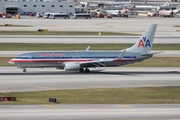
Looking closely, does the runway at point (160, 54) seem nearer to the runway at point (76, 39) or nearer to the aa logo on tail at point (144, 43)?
the runway at point (76, 39)

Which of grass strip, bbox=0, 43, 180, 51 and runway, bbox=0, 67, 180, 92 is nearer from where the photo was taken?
runway, bbox=0, 67, 180, 92

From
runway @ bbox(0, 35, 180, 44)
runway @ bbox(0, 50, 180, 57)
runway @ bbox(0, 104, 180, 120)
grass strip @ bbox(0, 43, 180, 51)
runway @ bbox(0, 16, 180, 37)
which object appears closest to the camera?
runway @ bbox(0, 104, 180, 120)

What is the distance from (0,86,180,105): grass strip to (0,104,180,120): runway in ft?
8.59

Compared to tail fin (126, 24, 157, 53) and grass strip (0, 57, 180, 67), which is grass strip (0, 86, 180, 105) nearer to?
tail fin (126, 24, 157, 53)

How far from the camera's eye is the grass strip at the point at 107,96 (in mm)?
45438

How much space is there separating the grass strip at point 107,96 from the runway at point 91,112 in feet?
8.59

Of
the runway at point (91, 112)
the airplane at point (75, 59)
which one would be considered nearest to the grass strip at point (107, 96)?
the runway at point (91, 112)

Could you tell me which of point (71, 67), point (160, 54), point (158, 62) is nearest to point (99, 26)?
point (160, 54)

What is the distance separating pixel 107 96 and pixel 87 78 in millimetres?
12845

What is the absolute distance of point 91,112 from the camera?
128 ft

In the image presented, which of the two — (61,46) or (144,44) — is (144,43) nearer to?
(144,44)

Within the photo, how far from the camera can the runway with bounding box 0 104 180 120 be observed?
3722 cm

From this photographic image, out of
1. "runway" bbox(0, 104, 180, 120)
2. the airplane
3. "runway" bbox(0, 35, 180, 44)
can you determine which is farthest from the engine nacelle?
"runway" bbox(0, 35, 180, 44)

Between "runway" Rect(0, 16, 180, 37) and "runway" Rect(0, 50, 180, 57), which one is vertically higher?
"runway" Rect(0, 50, 180, 57)
